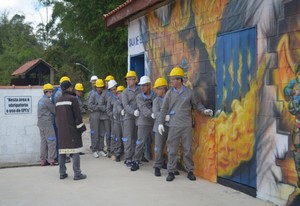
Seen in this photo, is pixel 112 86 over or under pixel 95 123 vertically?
over

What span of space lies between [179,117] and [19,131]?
4.17 m

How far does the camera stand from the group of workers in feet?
24.4

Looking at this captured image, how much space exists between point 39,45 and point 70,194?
4811cm

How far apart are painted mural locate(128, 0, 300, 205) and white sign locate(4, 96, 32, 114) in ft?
11.5

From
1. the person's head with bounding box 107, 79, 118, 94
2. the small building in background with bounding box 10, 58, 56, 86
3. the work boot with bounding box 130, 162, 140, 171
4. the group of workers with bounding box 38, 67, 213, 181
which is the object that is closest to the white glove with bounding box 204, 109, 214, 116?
the group of workers with bounding box 38, 67, 213, 181

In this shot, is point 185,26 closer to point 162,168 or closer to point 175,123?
point 175,123

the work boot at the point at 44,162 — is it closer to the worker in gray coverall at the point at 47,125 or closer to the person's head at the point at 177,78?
the worker in gray coverall at the point at 47,125

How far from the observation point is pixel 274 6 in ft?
18.5

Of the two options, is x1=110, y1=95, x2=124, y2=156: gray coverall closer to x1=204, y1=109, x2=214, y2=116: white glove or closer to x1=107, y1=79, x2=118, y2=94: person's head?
x1=107, y1=79, x2=118, y2=94: person's head

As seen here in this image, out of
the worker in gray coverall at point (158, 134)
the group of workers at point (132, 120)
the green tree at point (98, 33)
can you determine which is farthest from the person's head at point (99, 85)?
the green tree at point (98, 33)

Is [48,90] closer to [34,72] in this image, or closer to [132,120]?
[132,120]

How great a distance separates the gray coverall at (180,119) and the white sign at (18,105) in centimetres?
365

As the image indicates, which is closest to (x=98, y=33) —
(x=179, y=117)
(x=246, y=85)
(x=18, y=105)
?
(x=18, y=105)

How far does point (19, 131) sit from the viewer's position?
Answer: 9680 mm
